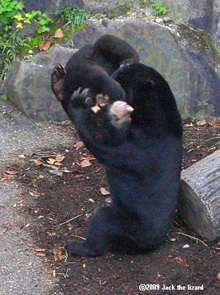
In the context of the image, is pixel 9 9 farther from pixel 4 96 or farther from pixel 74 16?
pixel 4 96

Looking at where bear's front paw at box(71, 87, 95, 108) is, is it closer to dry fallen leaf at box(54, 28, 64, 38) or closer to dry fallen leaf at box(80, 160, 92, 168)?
dry fallen leaf at box(80, 160, 92, 168)

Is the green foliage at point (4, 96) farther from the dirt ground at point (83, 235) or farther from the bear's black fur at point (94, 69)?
the bear's black fur at point (94, 69)

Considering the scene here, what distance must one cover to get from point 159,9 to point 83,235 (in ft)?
11.5

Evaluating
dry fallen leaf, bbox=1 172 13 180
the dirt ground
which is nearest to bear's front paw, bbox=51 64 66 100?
the dirt ground

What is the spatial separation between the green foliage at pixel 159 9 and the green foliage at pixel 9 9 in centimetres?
168

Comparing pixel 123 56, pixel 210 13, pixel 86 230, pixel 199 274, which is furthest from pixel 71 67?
pixel 210 13

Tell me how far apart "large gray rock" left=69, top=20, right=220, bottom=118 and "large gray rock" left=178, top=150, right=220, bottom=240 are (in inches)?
89.4

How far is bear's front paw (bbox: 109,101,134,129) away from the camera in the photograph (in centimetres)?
401

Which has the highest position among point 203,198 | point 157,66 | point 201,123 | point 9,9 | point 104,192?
point 9,9

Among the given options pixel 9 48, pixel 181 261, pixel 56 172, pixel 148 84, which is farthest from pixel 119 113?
pixel 9 48

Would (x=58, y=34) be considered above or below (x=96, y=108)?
below

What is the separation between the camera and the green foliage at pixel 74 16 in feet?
23.4

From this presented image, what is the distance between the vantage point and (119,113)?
403cm

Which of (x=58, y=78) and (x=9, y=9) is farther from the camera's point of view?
(x=9, y=9)
